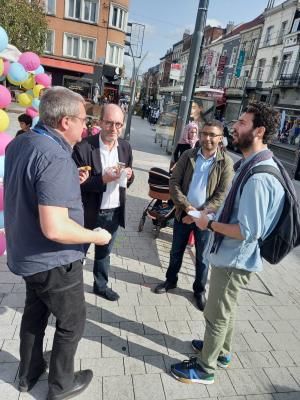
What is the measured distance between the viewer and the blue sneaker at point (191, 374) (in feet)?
8.03

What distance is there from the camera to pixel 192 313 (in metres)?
3.31

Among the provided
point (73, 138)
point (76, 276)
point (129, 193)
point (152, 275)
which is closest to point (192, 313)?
point (152, 275)

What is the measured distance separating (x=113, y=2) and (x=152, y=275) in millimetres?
27217

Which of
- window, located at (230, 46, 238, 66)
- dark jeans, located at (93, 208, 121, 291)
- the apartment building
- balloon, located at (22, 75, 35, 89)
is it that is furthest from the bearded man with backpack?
window, located at (230, 46, 238, 66)

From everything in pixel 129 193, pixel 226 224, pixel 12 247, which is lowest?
pixel 129 193

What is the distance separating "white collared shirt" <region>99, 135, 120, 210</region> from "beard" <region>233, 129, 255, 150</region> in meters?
1.25

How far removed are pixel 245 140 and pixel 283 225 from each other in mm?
613

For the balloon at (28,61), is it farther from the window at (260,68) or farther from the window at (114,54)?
the window at (260,68)

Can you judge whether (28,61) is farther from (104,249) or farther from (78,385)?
(78,385)

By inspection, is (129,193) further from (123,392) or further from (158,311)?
(123,392)

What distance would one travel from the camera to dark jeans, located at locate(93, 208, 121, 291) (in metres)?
3.08

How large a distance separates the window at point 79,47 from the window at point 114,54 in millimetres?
1242

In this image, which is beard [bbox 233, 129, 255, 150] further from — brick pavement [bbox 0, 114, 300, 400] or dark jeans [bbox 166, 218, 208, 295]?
brick pavement [bbox 0, 114, 300, 400]

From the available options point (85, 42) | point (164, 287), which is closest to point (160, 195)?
point (164, 287)
